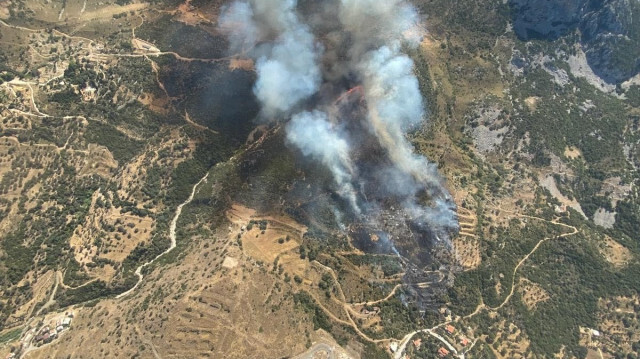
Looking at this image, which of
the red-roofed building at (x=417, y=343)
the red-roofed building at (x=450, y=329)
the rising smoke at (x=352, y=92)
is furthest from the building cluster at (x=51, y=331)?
the red-roofed building at (x=450, y=329)

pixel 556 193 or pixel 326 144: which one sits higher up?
pixel 556 193

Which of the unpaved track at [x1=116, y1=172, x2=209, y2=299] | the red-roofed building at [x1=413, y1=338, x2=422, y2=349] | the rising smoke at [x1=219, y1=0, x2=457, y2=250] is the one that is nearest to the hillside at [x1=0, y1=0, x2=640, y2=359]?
the unpaved track at [x1=116, y1=172, x2=209, y2=299]

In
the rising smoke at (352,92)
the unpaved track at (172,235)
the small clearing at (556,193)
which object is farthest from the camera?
the small clearing at (556,193)

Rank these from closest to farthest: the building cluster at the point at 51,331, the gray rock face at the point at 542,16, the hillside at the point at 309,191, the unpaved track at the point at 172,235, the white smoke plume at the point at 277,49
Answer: the building cluster at the point at 51,331, the hillside at the point at 309,191, the unpaved track at the point at 172,235, the white smoke plume at the point at 277,49, the gray rock face at the point at 542,16

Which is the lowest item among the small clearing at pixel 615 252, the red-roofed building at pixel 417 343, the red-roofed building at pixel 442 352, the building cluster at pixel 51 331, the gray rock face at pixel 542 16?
the building cluster at pixel 51 331

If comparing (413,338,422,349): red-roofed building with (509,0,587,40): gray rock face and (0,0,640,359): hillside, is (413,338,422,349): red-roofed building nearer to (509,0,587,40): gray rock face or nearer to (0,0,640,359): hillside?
(0,0,640,359): hillside

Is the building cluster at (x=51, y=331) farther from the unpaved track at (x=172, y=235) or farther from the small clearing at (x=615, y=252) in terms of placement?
the small clearing at (x=615, y=252)

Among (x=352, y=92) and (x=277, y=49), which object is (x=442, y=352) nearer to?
(x=352, y=92)

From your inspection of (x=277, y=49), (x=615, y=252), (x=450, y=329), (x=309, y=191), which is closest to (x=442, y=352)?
(x=450, y=329)
